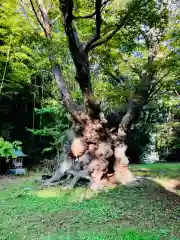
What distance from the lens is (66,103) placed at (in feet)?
24.9

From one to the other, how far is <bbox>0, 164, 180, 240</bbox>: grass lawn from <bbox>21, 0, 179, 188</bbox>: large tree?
0.80m

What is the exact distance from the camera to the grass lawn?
3.81 meters

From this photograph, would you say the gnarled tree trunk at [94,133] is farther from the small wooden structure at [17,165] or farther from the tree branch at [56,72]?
the small wooden structure at [17,165]

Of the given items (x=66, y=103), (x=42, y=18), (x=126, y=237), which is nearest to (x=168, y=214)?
(x=126, y=237)

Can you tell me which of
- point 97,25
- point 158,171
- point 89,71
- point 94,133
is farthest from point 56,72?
point 158,171

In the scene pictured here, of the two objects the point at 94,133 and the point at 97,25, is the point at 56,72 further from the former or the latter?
the point at 97,25

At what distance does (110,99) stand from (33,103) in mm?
4332

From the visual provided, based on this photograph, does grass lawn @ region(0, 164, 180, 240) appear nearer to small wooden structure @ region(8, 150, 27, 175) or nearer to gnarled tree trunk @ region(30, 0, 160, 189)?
gnarled tree trunk @ region(30, 0, 160, 189)

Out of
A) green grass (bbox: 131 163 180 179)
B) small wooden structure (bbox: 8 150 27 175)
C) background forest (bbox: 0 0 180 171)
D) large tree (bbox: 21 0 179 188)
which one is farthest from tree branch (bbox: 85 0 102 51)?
small wooden structure (bbox: 8 150 27 175)

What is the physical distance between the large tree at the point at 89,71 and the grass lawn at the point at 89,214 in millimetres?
805

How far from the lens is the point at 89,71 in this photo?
6.74 meters

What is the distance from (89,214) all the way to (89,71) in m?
3.43

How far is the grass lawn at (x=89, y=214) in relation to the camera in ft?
12.5

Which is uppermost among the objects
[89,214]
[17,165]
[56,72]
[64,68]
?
[64,68]
